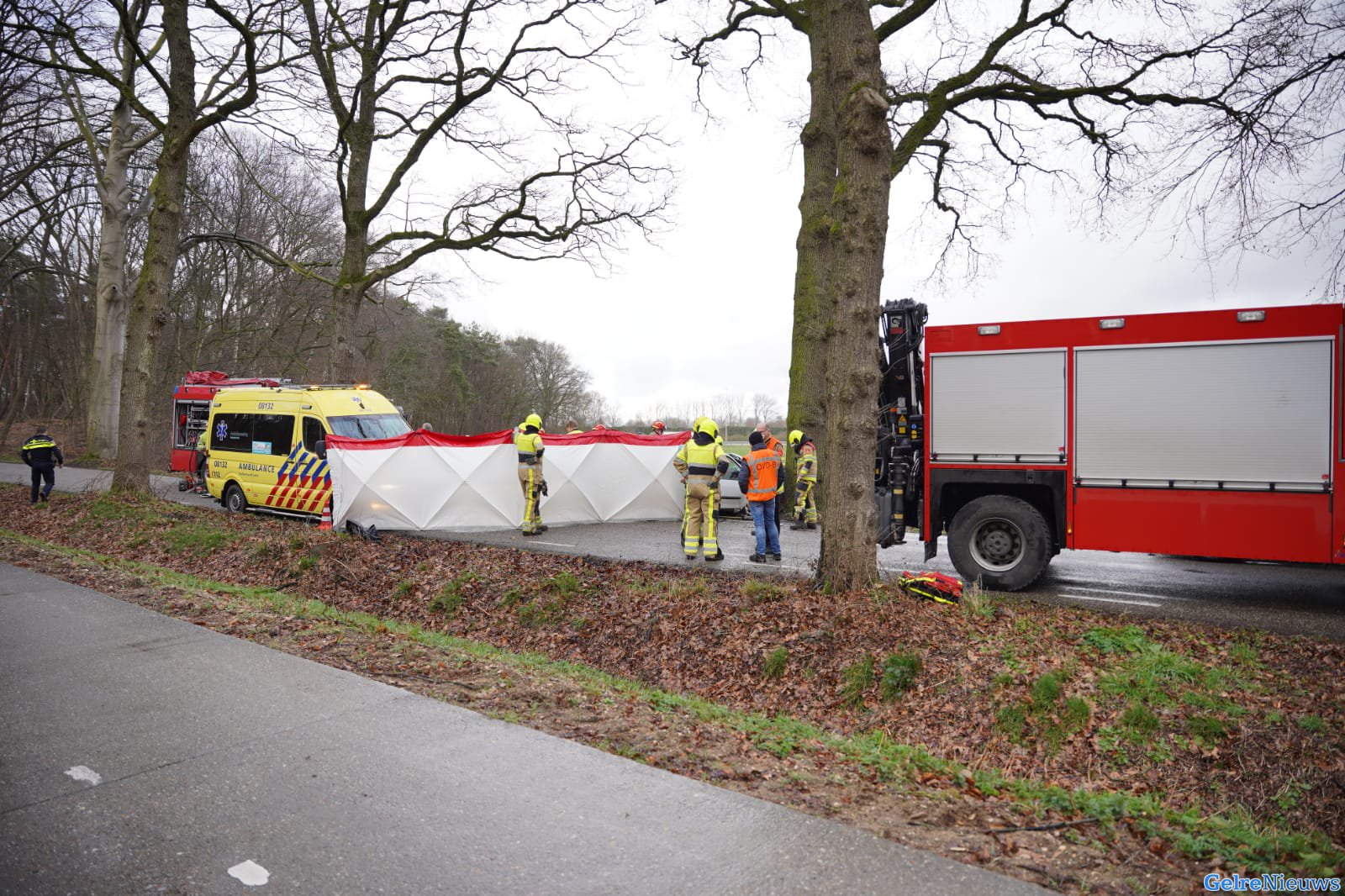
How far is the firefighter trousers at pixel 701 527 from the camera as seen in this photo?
11586mm

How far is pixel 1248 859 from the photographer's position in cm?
377

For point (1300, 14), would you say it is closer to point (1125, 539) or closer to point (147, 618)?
point (1125, 539)

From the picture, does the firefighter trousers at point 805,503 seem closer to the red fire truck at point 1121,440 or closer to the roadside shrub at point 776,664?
the red fire truck at point 1121,440

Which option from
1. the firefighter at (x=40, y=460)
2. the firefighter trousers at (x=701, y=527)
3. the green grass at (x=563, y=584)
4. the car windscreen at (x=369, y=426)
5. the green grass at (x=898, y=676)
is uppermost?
the car windscreen at (x=369, y=426)

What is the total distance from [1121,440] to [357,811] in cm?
830

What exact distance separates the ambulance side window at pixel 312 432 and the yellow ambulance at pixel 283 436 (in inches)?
0.6

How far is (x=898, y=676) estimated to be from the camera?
21.6 ft

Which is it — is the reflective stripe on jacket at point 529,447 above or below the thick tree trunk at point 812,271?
below

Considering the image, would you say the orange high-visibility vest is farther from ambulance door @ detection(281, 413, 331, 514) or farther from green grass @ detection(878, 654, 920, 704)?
ambulance door @ detection(281, 413, 331, 514)

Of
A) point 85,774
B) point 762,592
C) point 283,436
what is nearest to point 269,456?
point 283,436

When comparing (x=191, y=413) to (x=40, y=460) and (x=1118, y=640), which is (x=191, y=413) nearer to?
(x=40, y=460)

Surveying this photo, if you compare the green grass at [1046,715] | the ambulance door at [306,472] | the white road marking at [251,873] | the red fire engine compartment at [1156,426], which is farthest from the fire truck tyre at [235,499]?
the green grass at [1046,715]

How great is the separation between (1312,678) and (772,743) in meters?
3.90

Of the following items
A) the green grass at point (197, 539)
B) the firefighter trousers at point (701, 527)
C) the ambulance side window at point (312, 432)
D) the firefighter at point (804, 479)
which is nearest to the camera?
the firefighter trousers at point (701, 527)
